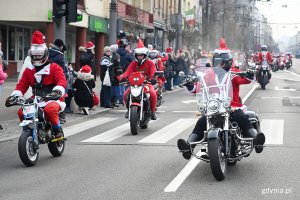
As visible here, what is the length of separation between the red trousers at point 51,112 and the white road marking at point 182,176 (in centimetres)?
205

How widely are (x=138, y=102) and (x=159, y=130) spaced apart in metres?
0.80

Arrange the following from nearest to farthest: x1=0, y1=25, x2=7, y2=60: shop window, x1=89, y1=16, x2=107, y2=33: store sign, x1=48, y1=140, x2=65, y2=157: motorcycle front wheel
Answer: x1=48, y1=140, x2=65, y2=157: motorcycle front wheel → x1=0, y1=25, x2=7, y2=60: shop window → x1=89, y1=16, x2=107, y2=33: store sign

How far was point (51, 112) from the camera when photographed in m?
9.11

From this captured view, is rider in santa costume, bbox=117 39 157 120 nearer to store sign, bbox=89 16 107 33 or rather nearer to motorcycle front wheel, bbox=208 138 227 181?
motorcycle front wheel, bbox=208 138 227 181

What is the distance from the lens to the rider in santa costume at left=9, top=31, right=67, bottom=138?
916 centimetres

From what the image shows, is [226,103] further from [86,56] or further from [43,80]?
[86,56]

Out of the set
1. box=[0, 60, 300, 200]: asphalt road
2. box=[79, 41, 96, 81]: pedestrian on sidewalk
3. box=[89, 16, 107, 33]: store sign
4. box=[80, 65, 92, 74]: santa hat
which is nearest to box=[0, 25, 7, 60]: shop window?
box=[89, 16, 107, 33]: store sign

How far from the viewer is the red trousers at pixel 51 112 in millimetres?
9105

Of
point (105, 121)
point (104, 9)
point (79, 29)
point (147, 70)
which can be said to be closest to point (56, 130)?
point (147, 70)

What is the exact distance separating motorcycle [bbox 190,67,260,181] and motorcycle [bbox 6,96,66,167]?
227 cm

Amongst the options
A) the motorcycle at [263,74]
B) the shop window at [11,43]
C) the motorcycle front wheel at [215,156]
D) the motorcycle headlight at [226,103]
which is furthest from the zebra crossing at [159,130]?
the shop window at [11,43]

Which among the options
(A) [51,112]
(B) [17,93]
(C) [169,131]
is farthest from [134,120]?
(B) [17,93]

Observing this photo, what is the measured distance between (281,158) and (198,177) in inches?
74.1

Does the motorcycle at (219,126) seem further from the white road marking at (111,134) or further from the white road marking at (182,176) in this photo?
the white road marking at (111,134)
